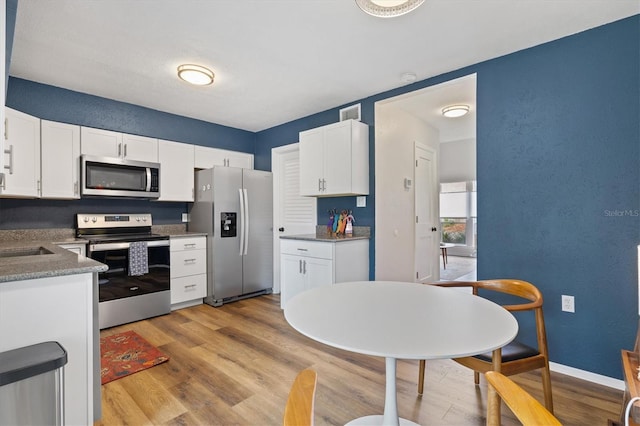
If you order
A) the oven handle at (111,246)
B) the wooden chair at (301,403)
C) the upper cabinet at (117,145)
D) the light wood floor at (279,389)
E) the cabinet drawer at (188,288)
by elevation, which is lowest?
the light wood floor at (279,389)

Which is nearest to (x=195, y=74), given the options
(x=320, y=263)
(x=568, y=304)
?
(x=320, y=263)

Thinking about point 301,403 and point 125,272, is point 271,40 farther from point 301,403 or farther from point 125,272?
point 125,272

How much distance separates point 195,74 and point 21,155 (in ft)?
5.68

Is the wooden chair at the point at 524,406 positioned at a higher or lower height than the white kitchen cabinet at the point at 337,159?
lower

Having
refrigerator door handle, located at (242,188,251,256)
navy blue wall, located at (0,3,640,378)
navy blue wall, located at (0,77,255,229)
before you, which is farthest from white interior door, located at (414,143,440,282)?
navy blue wall, located at (0,77,255,229)

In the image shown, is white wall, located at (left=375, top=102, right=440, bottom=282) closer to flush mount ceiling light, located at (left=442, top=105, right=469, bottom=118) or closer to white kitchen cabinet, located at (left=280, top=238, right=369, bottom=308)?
white kitchen cabinet, located at (left=280, top=238, right=369, bottom=308)

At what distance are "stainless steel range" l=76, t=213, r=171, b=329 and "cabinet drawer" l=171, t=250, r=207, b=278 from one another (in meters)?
0.11

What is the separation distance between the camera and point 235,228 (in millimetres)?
4180

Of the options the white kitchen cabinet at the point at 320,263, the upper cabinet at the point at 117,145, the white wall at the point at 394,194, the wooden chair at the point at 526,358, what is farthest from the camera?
the white wall at the point at 394,194

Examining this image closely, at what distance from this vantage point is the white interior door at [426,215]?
4.31 m

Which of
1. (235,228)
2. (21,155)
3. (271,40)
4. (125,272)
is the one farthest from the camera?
(235,228)

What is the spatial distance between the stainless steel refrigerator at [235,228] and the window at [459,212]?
453cm

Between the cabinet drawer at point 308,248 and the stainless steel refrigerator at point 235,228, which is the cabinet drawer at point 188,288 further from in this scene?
the cabinet drawer at point 308,248

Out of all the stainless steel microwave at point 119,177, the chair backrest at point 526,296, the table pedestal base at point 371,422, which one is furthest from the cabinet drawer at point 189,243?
the chair backrest at point 526,296
